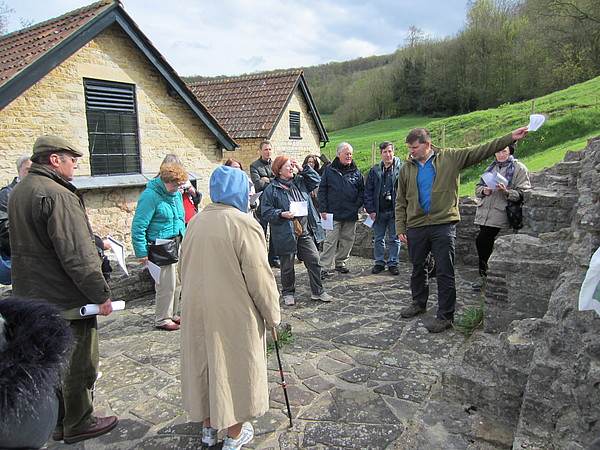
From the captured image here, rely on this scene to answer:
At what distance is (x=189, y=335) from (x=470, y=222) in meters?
5.79

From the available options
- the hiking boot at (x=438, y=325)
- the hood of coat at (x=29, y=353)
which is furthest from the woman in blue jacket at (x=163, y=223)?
the hood of coat at (x=29, y=353)

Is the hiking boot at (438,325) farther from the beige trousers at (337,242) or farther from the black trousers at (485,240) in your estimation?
the beige trousers at (337,242)

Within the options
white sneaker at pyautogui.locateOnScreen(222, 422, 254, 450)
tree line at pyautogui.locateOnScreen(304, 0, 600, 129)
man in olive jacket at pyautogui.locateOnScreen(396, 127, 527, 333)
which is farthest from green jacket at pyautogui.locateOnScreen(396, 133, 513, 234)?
tree line at pyautogui.locateOnScreen(304, 0, 600, 129)

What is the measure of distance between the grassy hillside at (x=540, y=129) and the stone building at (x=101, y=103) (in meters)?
8.55

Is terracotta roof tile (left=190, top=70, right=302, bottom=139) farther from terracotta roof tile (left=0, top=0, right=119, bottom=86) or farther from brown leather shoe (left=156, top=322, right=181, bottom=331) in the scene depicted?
brown leather shoe (left=156, top=322, right=181, bottom=331)

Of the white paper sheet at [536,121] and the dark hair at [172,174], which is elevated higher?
the white paper sheet at [536,121]

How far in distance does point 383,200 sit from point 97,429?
5.14 m

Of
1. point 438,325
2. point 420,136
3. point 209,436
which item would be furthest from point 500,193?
point 209,436

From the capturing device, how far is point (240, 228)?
271cm

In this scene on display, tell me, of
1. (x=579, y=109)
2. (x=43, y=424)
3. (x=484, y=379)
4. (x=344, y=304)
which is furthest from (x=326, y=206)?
(x=579, y=109)

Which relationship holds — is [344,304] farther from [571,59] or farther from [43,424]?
[571,59]

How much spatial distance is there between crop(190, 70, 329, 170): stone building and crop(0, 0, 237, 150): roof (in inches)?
226

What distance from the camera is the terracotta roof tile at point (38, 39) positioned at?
27.8ft

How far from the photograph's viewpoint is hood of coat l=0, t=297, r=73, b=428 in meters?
1.44
